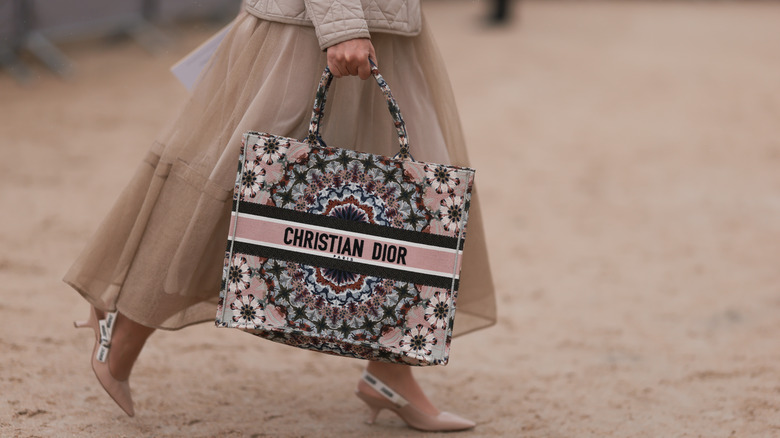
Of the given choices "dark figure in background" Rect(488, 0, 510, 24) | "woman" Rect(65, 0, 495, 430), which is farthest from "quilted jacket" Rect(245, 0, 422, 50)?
"dark figure in background" Rect(488, 0, 510, 24)

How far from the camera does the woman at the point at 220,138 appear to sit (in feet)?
5.89

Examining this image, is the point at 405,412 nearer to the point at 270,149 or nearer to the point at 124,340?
the point at 124,340

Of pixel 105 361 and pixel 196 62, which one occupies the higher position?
pixel 196 62

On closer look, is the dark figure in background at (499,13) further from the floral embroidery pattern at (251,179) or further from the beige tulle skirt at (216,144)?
the floral embroidery pattern at (251,179)

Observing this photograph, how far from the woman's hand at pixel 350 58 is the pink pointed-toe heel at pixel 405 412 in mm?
767

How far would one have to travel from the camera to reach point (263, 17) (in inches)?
70.7

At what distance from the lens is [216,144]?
1.85m

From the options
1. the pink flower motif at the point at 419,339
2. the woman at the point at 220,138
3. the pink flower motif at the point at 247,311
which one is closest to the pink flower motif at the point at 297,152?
the woman at the point at 220,138

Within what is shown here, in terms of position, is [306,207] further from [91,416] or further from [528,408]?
[528,408]

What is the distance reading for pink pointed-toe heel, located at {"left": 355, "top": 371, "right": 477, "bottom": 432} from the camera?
2.10m

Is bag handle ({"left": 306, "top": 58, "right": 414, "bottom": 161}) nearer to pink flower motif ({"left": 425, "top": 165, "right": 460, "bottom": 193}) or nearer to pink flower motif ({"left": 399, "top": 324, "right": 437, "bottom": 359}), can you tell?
pink flower motif ({"left": 425, "top": 165, "right": 460, "bottom": 193})

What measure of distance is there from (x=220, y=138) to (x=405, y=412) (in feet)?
2.60

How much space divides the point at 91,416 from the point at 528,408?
111 centimetres

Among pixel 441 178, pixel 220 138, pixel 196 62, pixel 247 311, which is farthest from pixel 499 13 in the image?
pixel 247 311
